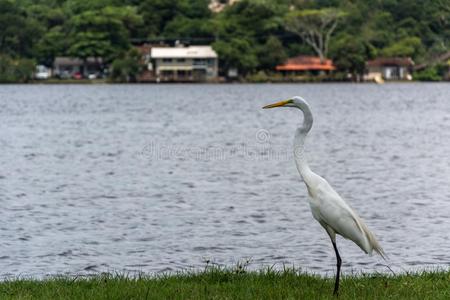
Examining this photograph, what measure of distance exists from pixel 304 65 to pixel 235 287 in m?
123

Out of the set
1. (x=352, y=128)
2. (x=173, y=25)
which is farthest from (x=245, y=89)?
(x=352, y=128)

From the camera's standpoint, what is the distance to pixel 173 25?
144 metres

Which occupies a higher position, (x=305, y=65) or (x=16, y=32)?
(x=16, y=32)

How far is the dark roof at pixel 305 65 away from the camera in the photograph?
133m

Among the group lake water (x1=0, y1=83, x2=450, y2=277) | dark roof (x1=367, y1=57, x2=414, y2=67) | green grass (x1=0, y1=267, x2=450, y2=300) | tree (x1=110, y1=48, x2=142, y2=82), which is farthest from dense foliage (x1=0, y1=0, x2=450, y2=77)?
green grass (x1=0, y1=267, x2=450, y2=300)

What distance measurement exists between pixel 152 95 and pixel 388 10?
4994 cm

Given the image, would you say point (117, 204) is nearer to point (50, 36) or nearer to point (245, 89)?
point (245, 89)

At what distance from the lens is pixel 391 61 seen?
138 m

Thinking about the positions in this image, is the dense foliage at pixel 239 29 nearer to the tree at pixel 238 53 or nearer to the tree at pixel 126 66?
the tree at pixel 238 53

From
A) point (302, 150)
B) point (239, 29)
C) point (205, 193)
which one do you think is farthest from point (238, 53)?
point (302, 150)

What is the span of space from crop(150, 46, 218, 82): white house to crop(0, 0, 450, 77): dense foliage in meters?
2.03

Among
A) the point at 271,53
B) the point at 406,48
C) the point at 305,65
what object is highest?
the point at 406,48

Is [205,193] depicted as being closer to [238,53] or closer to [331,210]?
[331,210]

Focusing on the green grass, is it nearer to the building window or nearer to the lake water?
the lake water
